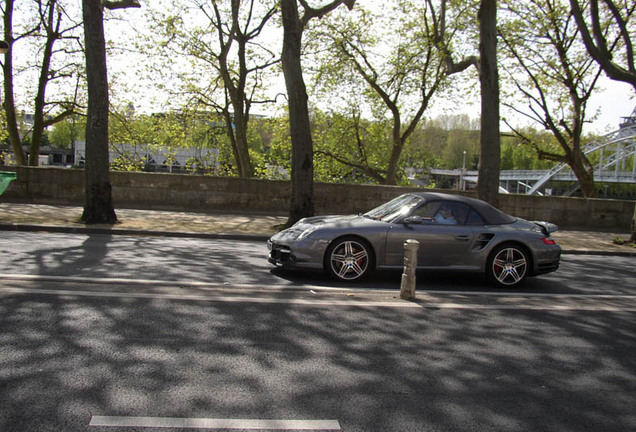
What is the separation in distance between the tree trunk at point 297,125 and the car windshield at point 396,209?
5.71m

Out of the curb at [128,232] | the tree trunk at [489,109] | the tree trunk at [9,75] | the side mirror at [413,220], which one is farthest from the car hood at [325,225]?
the tree trunk at [9,75]

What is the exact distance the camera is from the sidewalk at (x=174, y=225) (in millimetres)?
11648

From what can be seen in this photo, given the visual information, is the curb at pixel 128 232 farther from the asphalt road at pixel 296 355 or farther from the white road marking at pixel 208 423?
the white road marking at pixel 208 423

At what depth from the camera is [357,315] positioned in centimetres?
519

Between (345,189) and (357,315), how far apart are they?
42.6 ft

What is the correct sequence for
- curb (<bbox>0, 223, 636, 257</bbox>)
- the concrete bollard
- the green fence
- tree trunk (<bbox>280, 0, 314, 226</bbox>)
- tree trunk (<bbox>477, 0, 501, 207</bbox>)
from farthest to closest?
tree trunk (<bbox>477, 0, 501, 207</bbox>), tree trunk (<bbox>280, 0, 314, 226</bbox>), the green fence, curb (<bbox>0, 223, 636, 257</bbox>), the concrete bollard

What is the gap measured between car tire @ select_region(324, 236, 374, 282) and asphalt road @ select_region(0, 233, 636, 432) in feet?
1.11

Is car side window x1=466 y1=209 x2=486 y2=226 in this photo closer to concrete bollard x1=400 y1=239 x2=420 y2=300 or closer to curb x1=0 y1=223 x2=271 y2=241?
concrete bollard x1=400 y1=239 x2=420 y2=300

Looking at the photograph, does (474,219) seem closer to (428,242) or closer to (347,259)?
(428,242)

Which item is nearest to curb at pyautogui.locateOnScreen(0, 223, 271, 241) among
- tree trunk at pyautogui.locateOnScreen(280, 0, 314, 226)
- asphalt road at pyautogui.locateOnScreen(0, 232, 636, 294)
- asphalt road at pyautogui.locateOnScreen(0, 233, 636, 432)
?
asphalt road at pyautogui.locateOnScreen(0, 232, 636, 294)

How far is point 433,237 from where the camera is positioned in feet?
23.2

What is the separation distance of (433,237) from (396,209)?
0.75 m

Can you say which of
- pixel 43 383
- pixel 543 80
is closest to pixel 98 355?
pixel 43 383

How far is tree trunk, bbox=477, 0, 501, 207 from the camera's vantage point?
46.0 feet
